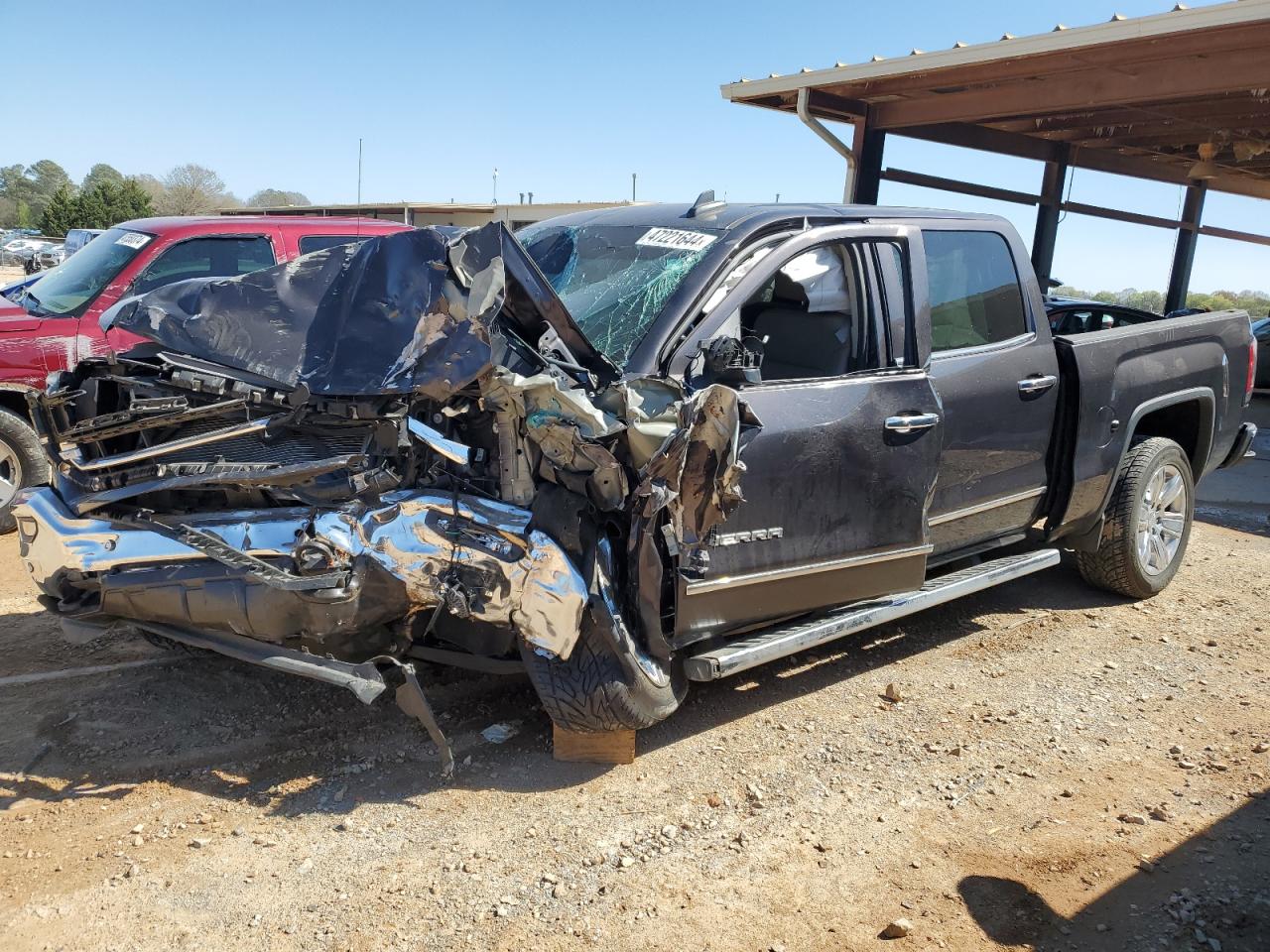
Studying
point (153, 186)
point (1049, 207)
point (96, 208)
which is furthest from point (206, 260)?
point (153, 186)

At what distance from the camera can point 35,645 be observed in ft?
15.0

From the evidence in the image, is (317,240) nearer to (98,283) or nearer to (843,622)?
(98,283)

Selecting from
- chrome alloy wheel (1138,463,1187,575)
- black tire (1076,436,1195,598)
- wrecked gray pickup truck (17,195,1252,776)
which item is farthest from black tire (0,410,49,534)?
chrome alloy wheel (1138,463,1187,575)

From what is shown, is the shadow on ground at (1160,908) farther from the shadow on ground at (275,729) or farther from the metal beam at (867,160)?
the metal beam at (867,160)

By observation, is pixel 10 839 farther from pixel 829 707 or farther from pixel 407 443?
pixel 829 707

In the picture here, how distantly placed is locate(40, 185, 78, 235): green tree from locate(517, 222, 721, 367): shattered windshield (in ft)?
119

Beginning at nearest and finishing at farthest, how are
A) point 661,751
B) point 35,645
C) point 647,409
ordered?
point 647,409 → point 661,751 → point 35,645

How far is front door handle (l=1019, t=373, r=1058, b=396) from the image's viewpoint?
4.68 meters

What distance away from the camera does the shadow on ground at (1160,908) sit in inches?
109

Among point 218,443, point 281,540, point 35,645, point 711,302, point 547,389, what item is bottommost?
point 35,645

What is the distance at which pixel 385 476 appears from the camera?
3068 millimetres

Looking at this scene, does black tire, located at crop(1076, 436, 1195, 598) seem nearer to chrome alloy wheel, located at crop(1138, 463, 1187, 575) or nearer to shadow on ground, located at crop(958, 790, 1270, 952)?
chrome alloy wheel, located at crop(1138, 463, 1187, 575)

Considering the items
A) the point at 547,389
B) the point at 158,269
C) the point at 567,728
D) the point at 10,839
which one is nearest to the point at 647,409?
the point at 547,389

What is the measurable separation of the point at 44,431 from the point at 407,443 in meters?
1.49
